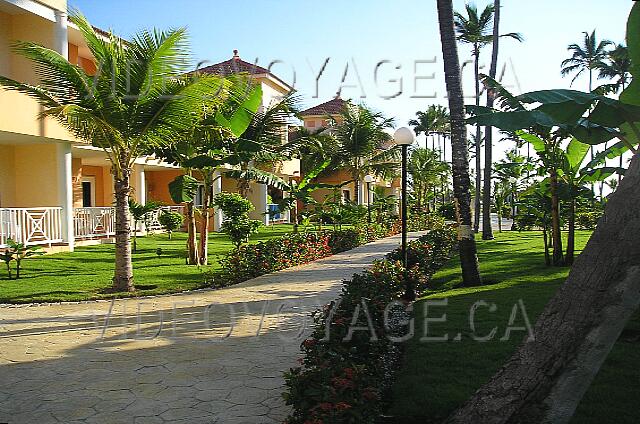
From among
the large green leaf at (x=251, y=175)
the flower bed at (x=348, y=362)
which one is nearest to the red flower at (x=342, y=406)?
the flower bed at (x=348, y=362)

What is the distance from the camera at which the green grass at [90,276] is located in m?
10.9

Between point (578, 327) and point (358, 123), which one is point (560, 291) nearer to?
point (578, 327)

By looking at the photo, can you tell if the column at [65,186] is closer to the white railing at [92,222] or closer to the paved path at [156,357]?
the white railing at [92,222]

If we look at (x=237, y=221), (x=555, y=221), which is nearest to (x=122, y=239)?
(x=237, y=221)

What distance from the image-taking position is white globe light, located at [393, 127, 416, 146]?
35.2 feet

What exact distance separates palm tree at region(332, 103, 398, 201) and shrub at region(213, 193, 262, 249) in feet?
45.9

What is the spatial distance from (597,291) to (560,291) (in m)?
0.25

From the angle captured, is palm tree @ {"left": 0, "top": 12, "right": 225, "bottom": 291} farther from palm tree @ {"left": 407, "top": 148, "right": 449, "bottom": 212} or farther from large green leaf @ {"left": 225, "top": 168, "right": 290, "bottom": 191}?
palm tree @ {"left": 407, "top": 148, "right": 449, "bottom": 212}

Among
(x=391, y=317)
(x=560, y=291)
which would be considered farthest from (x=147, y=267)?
(x=560, y=291)

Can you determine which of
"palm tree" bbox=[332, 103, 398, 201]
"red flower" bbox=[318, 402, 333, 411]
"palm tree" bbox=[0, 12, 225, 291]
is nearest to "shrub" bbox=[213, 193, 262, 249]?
"palm tree" bbox=[0, 12, 225, 291]

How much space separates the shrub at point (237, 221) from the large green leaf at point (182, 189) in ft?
4.53

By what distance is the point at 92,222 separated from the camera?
2105 centimetres

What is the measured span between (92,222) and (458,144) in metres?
14.9

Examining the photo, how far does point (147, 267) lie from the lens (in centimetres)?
1473
